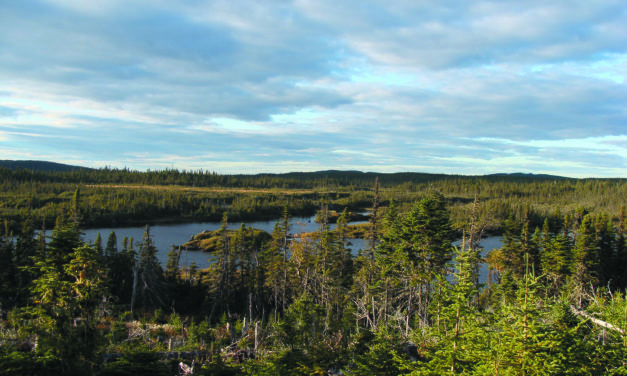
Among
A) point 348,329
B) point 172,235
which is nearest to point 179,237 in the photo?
point 172,235

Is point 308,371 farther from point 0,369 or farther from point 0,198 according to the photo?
point 0,198

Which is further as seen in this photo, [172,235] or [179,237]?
[172,235]

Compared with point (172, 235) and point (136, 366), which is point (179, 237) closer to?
point (172, 235)

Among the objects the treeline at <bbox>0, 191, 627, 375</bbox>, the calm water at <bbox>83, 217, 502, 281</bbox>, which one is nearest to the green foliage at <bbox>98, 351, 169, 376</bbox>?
the treeline at <bbox>0, 191, 627, 375</bbox>

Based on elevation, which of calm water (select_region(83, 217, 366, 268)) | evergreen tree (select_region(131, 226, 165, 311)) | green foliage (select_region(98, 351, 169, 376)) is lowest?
calm water (select_region(83, 217, 366, 268))

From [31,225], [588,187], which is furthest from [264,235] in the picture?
[588,187]

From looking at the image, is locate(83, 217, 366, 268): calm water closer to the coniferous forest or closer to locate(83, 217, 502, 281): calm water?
locate(83, 217, 502, 281): calm water

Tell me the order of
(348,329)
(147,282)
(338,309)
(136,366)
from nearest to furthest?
(136,366) < (348,329) < (338,309) < (147,282)

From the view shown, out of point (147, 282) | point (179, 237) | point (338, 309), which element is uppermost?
point (338, 309)

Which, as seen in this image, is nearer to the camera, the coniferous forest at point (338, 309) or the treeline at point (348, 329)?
the treeline at point (348, 329)

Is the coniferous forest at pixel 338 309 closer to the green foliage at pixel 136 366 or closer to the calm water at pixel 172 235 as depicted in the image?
the green foliage at pixel 136 366

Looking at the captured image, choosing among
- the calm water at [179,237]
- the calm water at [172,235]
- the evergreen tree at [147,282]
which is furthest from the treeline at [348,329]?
the calm water at [172,235]

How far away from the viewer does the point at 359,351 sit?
16.5m

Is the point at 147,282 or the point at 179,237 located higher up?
the point at 147,282
